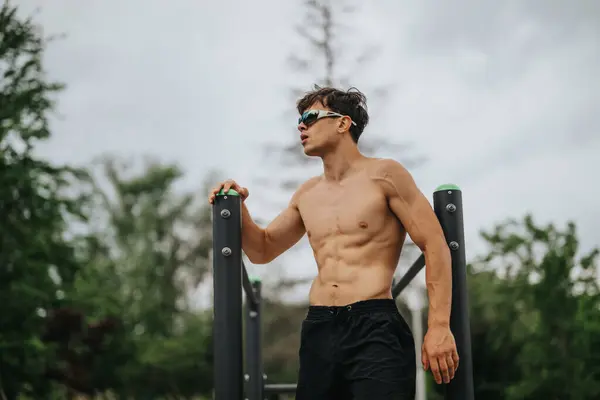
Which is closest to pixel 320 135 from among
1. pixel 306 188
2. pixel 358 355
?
pixel 306 188

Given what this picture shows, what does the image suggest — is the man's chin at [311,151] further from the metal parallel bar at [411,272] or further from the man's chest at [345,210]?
the metal parallel bar at [411,272]

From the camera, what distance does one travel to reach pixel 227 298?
7.22 ft

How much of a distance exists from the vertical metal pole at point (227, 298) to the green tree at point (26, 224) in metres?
9.52

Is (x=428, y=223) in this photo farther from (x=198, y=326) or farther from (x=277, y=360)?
(x=198, y=326)

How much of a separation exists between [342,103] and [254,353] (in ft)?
6.74

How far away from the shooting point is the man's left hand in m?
2.20

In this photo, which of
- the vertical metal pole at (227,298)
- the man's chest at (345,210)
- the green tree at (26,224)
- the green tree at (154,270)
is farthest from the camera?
the green tree at (154,270)

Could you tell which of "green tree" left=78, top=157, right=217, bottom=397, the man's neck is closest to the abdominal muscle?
the man's neck

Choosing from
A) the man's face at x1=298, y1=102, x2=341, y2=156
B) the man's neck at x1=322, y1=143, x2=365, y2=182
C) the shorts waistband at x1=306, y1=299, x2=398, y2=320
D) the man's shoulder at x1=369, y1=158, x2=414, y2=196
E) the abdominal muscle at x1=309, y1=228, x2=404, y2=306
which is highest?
the man's face at x1=298, y1=102, x2=341, y2=156

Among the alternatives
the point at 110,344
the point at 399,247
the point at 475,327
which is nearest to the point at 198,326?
the point at 110,344

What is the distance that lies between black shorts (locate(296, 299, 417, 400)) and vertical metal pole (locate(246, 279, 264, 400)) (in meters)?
1.84

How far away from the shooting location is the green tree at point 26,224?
11.2 meters

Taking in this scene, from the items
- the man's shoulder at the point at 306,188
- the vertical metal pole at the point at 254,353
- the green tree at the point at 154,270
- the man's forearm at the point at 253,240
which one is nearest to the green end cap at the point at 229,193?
the man's forearm at the point at 253,240

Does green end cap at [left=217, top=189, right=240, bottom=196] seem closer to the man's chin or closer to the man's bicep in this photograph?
the man's chin
